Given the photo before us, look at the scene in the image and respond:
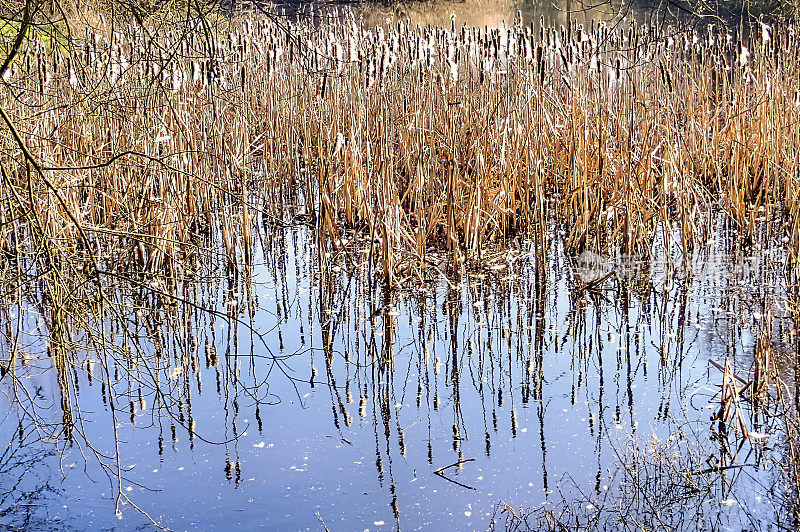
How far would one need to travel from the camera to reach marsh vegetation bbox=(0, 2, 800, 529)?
7.23 feet

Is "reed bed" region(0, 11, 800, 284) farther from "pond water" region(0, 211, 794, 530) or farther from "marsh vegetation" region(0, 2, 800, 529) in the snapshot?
"pond water" region(0, 211, 794, 530)

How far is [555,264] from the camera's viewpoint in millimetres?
4113

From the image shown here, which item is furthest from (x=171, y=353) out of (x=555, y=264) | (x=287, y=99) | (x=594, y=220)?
(x=287, y=99)

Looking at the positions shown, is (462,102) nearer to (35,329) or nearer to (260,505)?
(35,329)

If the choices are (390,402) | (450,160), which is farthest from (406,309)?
(450,160)

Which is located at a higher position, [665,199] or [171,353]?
[665,199]

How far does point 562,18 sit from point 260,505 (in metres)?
16.1

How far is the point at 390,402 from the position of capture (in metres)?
2.75

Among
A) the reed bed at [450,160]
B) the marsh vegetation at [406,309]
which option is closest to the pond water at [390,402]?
the marsh vegetation at [406,309]

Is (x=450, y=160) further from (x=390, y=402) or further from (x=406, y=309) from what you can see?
(x=390, y=402)

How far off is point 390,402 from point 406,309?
869 millimetres

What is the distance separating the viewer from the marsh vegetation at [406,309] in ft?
7.23

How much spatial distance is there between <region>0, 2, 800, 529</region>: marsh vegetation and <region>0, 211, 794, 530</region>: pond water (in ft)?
0.04

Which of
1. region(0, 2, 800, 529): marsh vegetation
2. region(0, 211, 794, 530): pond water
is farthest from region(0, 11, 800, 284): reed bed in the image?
region(0, 211, 794, 530): pond water
